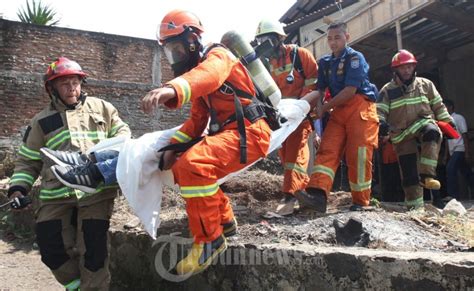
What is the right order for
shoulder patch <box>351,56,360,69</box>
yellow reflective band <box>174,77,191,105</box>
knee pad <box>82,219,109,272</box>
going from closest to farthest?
1. yellow reflective band <box>174,77,191,105</box>
2. knee pad <box>82,219,109,272</box>
3. shoulder patch <box>351,56,360,69</box>

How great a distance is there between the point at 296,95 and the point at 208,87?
199cm

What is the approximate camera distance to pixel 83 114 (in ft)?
12.0

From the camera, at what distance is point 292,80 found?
14.5ft

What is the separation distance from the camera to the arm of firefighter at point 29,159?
3639 mm

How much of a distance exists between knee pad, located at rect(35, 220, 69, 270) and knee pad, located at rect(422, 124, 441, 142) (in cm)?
361

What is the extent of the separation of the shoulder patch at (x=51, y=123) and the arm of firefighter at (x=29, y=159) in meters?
0.05

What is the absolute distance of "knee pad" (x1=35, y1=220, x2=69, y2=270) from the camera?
339cm

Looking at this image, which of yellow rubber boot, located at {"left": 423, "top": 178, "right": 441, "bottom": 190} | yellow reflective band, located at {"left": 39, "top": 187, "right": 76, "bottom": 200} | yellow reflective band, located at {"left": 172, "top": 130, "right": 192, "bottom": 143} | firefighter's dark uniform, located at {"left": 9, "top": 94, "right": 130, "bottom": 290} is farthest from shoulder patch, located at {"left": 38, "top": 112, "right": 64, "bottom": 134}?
yellow rubber boot, located at {"left": 423, "top": 178, "right": 441, "bottom": 190}

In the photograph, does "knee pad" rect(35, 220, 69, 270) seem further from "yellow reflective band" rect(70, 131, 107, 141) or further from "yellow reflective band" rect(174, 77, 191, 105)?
"yellow reflective band" rect(174, 77, 191, 105)

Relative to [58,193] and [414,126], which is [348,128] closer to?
[414,126]

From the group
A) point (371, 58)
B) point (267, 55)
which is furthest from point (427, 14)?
point (267, 55)

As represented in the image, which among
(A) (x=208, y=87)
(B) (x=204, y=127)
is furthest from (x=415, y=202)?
(A) (x=208, y=87)

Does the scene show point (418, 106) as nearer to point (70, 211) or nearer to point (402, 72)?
point (402, 72)

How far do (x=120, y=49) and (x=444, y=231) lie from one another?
32.3ft
